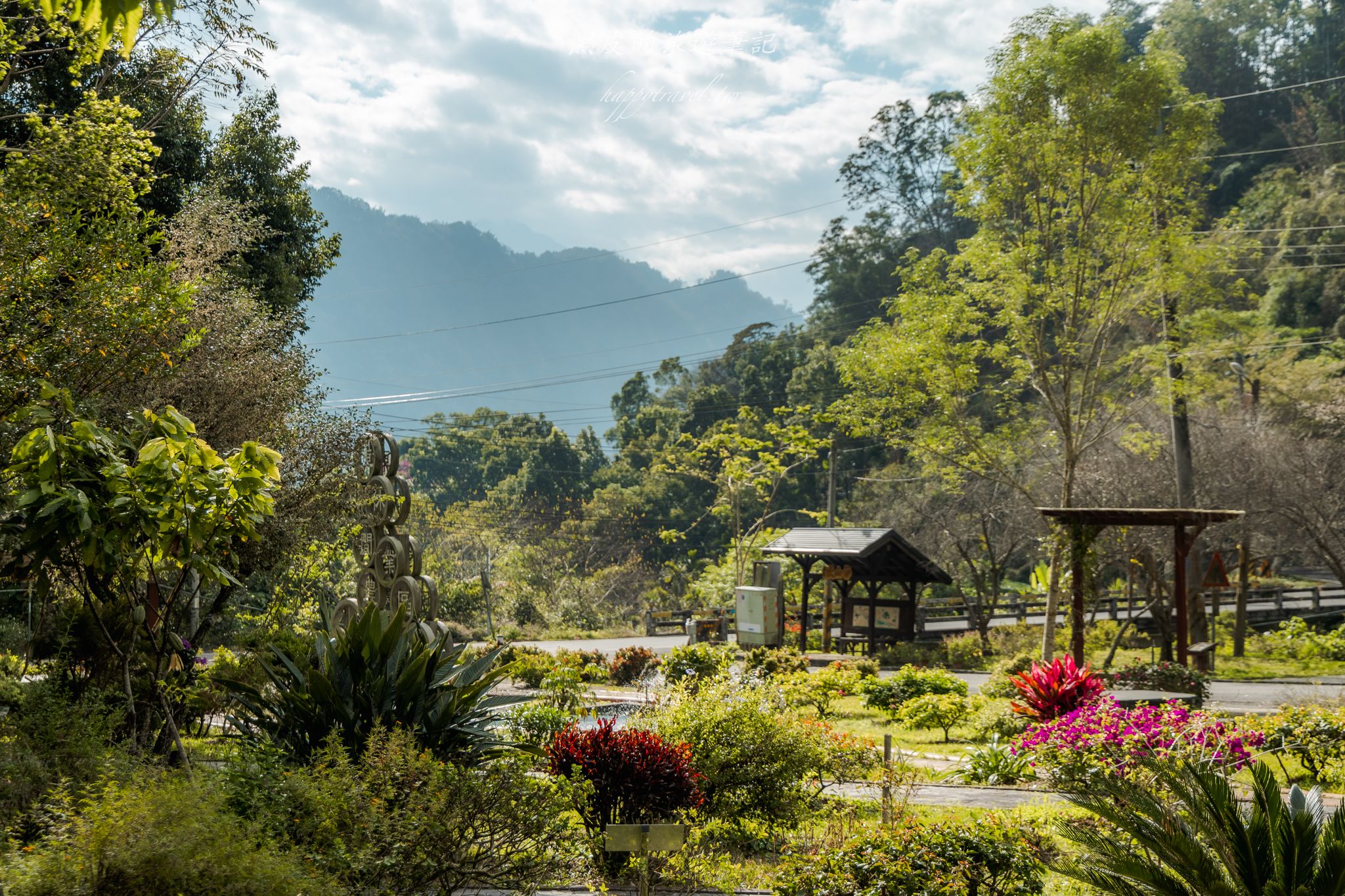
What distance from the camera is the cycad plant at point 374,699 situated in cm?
546

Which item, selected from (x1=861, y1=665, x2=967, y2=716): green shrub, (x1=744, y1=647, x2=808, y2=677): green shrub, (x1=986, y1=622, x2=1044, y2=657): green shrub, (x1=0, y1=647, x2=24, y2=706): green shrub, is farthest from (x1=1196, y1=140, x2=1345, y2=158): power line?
(x1=0, y1=647, x2=24, y2=706): green shrub

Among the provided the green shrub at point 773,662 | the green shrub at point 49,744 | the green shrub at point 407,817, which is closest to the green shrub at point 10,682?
the green shrub at point 49,744

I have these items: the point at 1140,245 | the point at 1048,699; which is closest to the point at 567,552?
A: the point at 1140,245

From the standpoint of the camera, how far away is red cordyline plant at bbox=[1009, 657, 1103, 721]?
397 inches

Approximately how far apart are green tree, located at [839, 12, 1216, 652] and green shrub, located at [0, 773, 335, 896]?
48.5ft

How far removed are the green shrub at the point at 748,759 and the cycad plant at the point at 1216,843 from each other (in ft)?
7.50

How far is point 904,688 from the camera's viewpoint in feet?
43.5

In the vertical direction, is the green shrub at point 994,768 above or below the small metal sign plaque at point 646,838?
below

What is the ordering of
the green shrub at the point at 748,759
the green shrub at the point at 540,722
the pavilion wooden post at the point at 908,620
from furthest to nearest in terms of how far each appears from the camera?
the pavilion wooden post at the point at 908,620 → the green shrub at the point at 540,722 → the green shrub at the point at 748,759

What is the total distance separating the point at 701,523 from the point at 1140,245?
104 feet

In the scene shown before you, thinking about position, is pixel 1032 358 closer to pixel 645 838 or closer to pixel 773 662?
pixel 773 662

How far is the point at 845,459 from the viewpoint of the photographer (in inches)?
1770

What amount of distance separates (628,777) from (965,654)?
15421 millimetres

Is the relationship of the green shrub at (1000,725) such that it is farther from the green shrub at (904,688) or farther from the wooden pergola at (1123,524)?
the wooden pergola at (1123,524)
